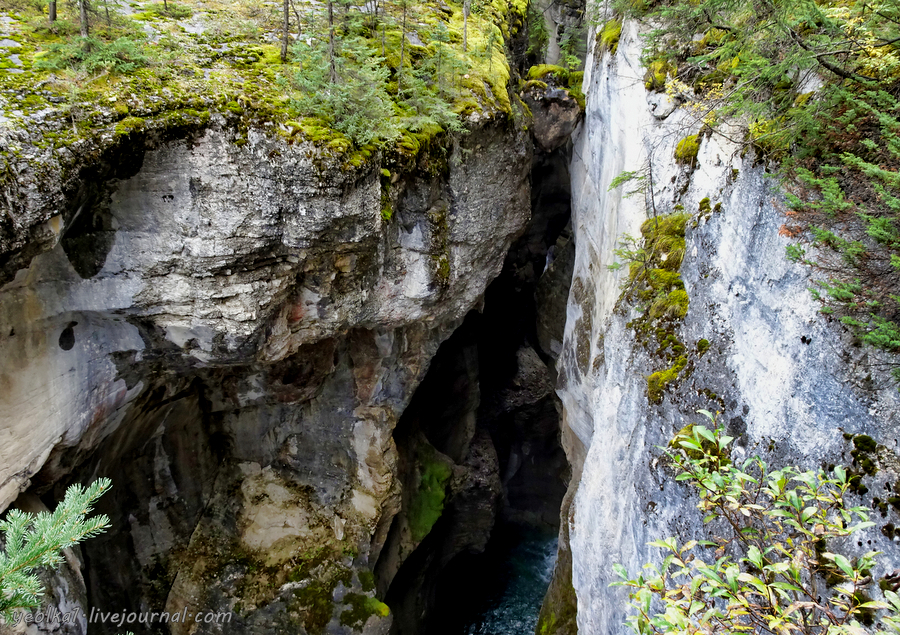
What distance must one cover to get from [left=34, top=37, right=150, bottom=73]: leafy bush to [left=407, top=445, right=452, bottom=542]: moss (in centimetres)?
1142

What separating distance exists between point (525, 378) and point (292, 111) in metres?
13.9

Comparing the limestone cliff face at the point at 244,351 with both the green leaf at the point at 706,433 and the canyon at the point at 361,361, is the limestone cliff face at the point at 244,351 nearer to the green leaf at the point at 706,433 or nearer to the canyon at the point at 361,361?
the canyon at the point at 361,361

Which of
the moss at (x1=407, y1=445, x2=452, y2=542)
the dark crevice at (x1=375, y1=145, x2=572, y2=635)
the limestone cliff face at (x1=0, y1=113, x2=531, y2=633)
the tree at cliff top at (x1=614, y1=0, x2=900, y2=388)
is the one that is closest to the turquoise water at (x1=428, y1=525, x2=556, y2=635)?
the dark crevice at (x1=375, y1=145, x2=572, y2=635)

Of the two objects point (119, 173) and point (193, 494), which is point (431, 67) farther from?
point (193, 494)

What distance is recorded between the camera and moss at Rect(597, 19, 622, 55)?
11.0 metres

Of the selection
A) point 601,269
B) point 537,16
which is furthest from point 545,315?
point 537,16

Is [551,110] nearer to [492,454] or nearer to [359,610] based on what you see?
[492,454]

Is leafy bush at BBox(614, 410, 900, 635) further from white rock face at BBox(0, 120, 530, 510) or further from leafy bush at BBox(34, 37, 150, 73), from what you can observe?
leafy bush at BBox(34, 37, 150, 73)

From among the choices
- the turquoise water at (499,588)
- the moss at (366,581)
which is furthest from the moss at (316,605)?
the turquoise water at (499,588)

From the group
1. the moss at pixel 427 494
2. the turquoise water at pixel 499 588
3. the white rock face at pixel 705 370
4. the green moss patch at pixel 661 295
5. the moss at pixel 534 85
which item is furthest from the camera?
the turquoise water at pixel 499 588

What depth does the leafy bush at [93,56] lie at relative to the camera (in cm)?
691

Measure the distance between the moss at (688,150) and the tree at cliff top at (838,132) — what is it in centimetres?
98

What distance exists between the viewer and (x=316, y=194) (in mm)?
7949

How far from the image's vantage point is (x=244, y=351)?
880 centimetres
